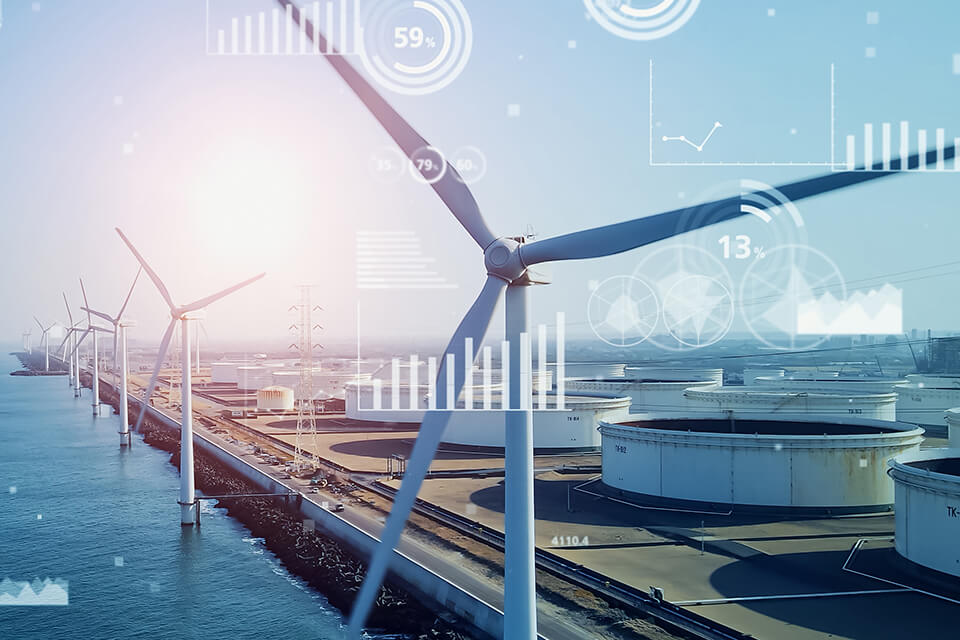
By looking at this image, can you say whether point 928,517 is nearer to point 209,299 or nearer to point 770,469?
point 770,469

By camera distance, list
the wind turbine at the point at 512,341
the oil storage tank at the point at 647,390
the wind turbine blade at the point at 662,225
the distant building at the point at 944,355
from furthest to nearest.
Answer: the distant building at the point at 944,355, the oil storage tank at the point at 647,390, the wind turbine at the point at 512,341, the wind turbine blade at the point at 662,225

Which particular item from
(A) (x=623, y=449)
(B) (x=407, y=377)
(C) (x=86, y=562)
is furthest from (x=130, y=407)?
(A) (x=623, y=449)

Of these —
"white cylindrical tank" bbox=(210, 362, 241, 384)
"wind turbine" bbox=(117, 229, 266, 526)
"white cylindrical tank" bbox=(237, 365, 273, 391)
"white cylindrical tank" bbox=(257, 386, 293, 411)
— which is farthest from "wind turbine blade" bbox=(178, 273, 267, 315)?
"white cylindrical tank" bbox=(210, 362, 241, 384)

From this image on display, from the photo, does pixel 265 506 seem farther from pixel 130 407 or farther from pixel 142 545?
pixel 130 407

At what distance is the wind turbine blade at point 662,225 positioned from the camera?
13.2 metres

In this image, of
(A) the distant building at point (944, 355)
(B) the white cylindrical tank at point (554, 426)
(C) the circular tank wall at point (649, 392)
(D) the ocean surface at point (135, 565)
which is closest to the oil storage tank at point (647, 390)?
(C) the circular tank wall at point (649, 392)

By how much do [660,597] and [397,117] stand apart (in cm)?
1650

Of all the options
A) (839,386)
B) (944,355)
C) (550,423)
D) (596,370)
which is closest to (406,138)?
(550,423)

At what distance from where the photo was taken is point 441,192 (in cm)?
1809

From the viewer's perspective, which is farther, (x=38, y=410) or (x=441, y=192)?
(x=38, y=410)

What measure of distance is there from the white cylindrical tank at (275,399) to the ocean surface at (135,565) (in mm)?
29136

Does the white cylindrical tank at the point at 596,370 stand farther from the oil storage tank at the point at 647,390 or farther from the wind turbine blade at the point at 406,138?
the wind turbine blade at the point at 406,138

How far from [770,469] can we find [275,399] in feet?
246

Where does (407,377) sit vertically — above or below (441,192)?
below
